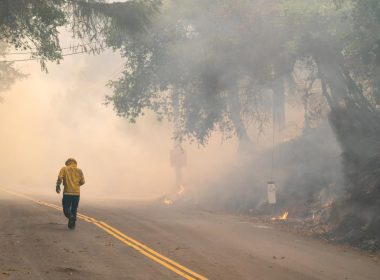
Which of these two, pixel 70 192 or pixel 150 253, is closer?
pixel 150 253

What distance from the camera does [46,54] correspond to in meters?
20.6

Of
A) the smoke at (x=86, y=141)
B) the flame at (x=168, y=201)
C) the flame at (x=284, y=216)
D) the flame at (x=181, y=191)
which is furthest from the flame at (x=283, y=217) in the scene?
the smoke at (x=86, y=141)

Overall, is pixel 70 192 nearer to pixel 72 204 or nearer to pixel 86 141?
pixel 72 204

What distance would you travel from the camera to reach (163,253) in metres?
11.6

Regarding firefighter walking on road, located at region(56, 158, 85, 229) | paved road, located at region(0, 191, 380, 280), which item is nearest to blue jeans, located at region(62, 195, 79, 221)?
firefighter walking on road, located at region(56, 158, 85, 229)

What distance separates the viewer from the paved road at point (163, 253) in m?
9.83

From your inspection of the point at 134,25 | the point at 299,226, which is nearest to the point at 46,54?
the point at 134,25

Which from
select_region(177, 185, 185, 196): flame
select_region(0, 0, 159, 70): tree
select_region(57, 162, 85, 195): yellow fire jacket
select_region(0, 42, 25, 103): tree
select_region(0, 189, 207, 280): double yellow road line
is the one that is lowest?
select_region(0, 189, 207, 280): double yellow road line

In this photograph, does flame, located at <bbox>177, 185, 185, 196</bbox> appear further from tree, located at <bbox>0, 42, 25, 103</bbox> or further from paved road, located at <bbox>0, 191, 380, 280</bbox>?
tree, located at <bbox>0, 42, 25, 103</bbox>

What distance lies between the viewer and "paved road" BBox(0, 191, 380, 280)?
983 centimetres

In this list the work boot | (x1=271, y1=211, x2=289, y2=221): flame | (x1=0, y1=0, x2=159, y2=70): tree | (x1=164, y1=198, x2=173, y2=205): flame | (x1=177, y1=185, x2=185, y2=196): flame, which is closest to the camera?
the work boot

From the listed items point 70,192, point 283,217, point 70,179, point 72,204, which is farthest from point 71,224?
point 283,217

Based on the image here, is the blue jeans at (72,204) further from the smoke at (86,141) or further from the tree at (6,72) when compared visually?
the tree at (6,72)

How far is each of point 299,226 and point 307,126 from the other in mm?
11060
